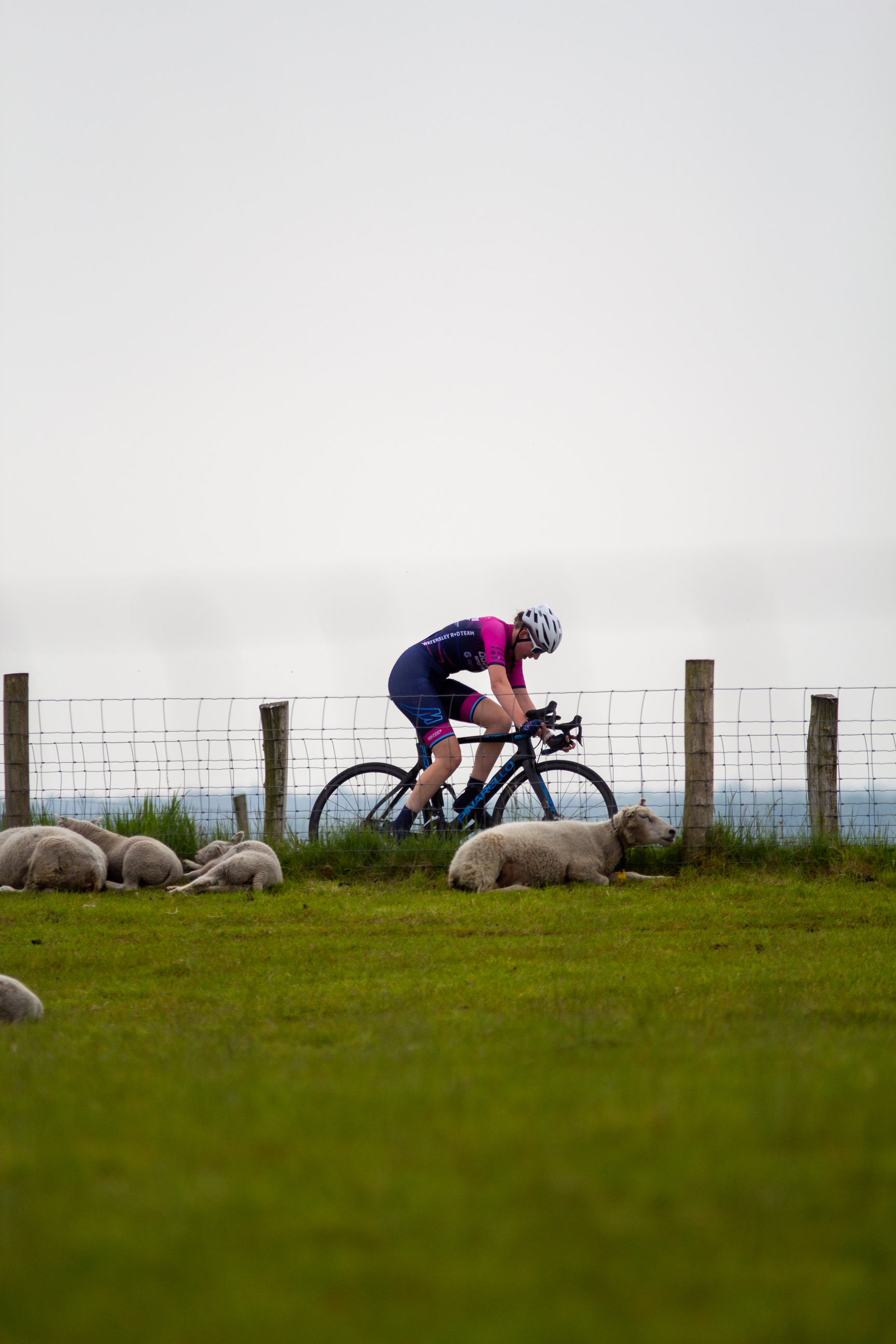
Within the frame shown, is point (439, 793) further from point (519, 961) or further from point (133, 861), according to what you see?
point (519, 961)

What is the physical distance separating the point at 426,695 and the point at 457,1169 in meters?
8.39

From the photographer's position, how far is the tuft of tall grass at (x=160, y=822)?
36.6ft

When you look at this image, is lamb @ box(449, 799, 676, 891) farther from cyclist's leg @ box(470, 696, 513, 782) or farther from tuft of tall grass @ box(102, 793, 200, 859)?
tuft of tall grass @ box(102, 793, 200, 859)

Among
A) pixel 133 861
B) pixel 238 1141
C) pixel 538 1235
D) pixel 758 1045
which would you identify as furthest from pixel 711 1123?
pixel 133 861

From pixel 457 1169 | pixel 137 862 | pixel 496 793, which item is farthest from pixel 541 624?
pixel 457 1169

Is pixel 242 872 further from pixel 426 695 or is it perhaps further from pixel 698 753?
pixel 698 753

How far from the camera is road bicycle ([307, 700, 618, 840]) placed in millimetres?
10562

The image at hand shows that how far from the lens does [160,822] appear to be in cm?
1123

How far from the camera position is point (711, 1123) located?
2.58 meters

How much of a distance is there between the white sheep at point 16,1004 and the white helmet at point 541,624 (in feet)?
20.6

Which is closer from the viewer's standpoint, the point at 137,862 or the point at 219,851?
the point at 137,862

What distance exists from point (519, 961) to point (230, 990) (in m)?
1.58

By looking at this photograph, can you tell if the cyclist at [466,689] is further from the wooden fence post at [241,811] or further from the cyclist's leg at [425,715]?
the wooden fence post at [241,811]

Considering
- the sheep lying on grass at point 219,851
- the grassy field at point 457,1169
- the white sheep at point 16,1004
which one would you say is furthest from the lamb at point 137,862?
the white sheep at point 16,1004
